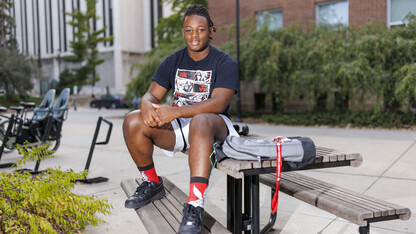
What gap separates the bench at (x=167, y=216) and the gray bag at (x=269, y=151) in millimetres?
375

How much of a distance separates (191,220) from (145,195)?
604mm

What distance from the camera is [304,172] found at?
5602mm

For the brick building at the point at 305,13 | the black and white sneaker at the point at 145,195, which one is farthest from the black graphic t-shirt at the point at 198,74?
the brick building at the point at 305,13

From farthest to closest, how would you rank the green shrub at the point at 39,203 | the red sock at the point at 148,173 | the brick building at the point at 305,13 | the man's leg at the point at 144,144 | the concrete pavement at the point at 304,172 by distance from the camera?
the brick building at the point at 305,13 < the concrete pavement at the point at 304,172 < the red sock at the point at 148,173 < the man's leg at the point at 144,144 < the green shrub at the point at 39,203

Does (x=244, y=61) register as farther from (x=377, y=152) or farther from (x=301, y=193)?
(x=301, y=193)

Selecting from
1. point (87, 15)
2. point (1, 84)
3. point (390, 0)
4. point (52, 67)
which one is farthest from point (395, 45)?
point (52, 67)

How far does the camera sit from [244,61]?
14.5 m

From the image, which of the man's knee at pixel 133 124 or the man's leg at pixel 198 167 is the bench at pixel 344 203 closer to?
the man's leg at pixel 198 167

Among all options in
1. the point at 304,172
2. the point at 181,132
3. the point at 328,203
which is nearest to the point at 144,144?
the point at 181,132

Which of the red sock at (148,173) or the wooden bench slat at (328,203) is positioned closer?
the wooden bench slat at (328,203)

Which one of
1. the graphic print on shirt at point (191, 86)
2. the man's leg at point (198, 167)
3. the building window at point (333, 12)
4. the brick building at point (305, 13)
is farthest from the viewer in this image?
the building window at point (333, 12)

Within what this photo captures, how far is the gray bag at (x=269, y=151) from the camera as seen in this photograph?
1974mm

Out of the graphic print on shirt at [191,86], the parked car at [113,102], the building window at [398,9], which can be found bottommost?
the parked car at [113,102]

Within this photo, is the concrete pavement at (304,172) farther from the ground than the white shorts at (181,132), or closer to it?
closer to it
